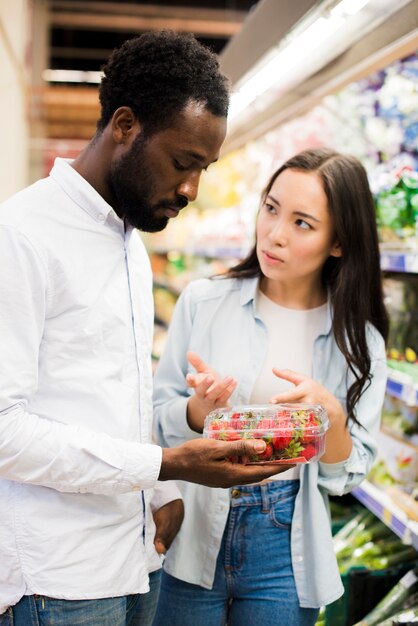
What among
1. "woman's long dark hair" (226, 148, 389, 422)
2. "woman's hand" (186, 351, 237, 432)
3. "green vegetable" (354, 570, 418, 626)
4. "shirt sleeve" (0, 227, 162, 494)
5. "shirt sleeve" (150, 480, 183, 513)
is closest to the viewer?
"shirt sleeve" (0, 227, 162, 494)

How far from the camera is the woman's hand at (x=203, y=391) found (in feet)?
5.54

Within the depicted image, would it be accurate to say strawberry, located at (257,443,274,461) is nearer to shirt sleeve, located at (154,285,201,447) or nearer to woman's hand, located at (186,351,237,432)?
woman's hand, located at (186,351,237,432)

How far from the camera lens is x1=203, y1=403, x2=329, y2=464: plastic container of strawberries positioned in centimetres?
157

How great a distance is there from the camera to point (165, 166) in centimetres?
144

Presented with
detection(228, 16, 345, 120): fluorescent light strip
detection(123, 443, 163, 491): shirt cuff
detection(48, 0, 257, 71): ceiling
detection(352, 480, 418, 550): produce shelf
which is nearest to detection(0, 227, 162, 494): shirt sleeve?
detection(123, 443, 163, 491): shirt cuff

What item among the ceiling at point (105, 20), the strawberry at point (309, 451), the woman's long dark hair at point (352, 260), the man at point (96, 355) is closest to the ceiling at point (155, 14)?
the ceiling at point (105, 20)

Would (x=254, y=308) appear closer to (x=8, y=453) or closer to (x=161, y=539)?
(x=161, y=539)

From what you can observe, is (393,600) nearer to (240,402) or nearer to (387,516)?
(387,516)

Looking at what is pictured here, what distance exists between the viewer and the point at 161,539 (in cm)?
172

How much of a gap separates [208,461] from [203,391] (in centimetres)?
32

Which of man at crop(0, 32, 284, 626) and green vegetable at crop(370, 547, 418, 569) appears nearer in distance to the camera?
man at crop(0, 32, 284, 626)

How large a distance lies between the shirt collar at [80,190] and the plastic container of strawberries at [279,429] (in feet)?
1.77

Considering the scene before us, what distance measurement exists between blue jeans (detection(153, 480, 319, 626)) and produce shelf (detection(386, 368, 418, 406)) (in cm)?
57

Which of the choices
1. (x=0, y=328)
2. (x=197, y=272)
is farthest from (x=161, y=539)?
(x=197, y=272)
